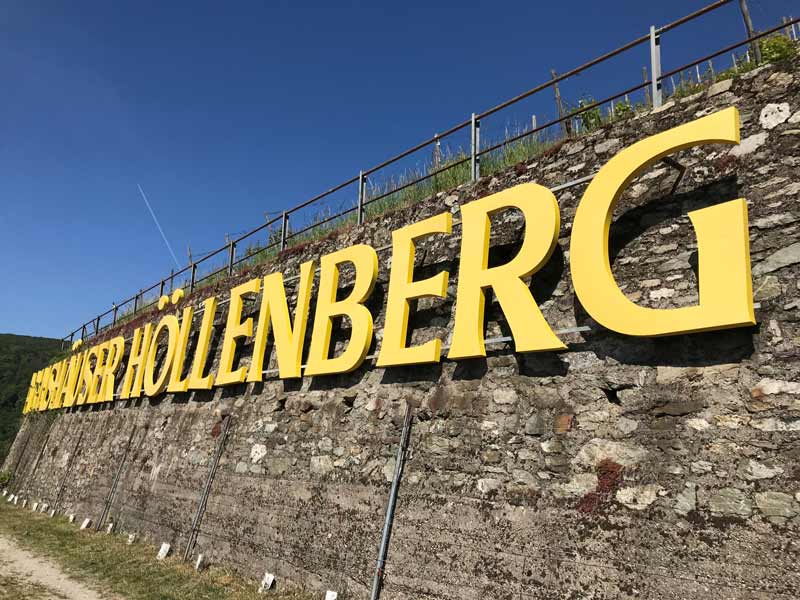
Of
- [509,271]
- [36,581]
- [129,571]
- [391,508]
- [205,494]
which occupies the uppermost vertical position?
[509,271]

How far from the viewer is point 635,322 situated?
416cm

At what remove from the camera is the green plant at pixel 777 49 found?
14.4ft

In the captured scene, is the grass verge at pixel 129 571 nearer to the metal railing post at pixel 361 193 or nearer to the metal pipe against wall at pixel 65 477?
the metal pipe against wall at pixel 65 477

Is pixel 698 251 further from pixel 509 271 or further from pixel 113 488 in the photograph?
pixel 113 488

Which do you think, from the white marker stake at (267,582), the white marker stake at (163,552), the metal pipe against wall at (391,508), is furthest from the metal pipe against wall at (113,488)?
the metal pipe against wall at (391,508)

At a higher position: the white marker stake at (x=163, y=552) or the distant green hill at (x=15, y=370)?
the distant green hill at (x=15, y=370)

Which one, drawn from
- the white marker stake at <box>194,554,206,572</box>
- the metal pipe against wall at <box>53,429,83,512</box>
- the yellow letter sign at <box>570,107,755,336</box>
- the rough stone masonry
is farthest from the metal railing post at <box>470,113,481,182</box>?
the metal pipe against wall at <box>53,429,83,512</box>

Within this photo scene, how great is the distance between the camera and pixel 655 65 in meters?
5.23

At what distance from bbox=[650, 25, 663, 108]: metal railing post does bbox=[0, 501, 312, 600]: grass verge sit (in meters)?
6.13

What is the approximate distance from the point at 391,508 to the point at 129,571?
14.1 feet

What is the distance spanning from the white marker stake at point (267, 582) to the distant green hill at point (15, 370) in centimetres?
2152

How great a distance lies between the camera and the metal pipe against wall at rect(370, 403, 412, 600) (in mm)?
5160

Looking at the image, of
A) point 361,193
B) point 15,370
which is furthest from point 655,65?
point 15,370

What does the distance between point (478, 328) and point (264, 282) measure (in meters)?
4.49
